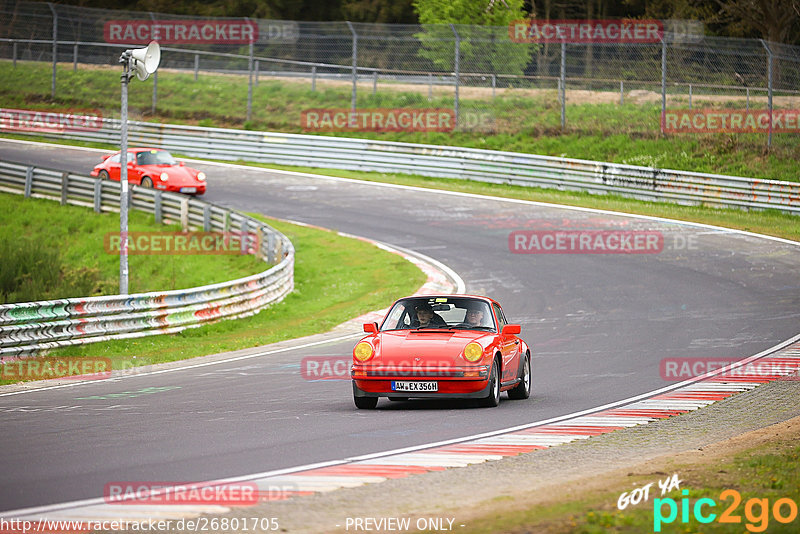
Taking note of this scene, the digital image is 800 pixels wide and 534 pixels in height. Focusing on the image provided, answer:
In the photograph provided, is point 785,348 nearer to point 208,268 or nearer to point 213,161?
point 208,268

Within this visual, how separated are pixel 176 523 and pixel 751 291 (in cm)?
1713

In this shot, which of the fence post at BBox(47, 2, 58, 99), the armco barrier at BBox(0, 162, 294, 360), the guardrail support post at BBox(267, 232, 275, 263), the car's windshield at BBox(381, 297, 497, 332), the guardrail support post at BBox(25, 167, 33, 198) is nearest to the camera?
the car's windshield at BBox(381, 297, 497, 332)

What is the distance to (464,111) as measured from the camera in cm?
4019

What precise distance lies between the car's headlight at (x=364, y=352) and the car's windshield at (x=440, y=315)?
2.59ft

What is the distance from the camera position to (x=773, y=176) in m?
31.8

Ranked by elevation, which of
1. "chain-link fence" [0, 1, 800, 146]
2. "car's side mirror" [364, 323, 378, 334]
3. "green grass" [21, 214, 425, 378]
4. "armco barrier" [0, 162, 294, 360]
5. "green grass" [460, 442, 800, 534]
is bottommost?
"green grass" [21, 214, 425, 378]

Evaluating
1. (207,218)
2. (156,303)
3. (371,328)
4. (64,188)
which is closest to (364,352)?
(371,328)

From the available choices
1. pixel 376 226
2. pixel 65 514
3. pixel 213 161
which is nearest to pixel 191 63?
pixel 213 161

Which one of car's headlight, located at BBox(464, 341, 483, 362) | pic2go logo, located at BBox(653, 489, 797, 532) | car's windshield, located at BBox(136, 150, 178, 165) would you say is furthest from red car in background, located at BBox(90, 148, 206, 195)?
pic2go logo, located at BBox(653, 489, 797, 532)

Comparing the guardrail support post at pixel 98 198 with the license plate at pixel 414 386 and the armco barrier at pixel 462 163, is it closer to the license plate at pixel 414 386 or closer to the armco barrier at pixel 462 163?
the armco barrier at pixel 462 163

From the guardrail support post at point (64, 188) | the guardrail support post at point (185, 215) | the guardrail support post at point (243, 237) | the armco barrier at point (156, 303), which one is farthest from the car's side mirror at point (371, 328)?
the guardrail support post at point (64, 188)

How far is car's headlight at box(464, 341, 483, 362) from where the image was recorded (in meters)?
11.4

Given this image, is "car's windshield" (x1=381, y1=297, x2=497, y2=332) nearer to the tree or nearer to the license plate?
the license plate

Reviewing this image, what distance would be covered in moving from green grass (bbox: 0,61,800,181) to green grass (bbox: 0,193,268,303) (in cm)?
1280
